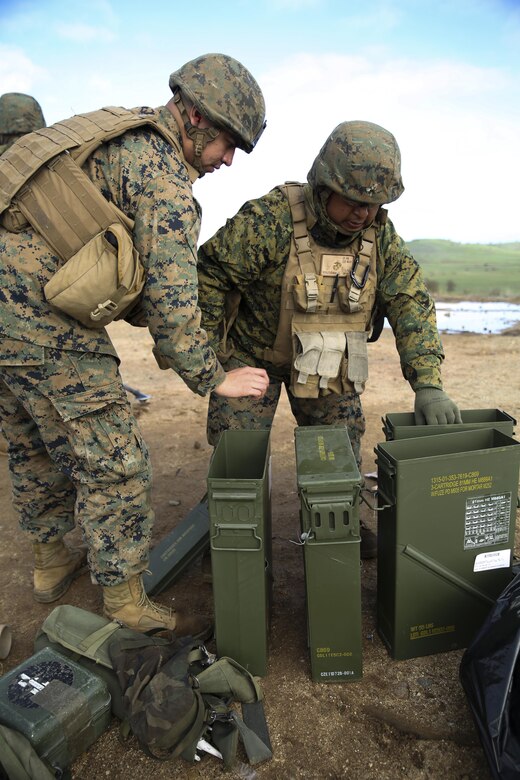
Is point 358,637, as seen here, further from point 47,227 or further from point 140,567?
point 47,227

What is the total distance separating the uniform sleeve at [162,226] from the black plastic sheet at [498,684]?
4.77 ft

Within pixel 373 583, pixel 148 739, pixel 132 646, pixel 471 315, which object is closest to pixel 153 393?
pixel 373 583

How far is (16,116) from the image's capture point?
4.78m

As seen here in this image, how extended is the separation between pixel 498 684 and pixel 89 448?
5.22 ft

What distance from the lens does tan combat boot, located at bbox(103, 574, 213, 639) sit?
98.3 inches

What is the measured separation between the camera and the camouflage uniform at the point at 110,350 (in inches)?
79.7

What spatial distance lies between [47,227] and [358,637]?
1.89 m

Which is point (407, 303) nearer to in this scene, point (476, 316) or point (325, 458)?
point (325, 458)

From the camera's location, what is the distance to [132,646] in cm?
212

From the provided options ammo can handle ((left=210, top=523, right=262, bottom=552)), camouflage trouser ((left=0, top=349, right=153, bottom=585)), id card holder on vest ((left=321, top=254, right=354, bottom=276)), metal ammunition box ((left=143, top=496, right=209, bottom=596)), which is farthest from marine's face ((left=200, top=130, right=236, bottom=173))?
metal ammunition box ((left=143, top=496, right=209, bottom=596))

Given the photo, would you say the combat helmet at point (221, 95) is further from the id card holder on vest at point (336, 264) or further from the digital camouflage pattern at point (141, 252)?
the id card holder on vest at point (336, 264)

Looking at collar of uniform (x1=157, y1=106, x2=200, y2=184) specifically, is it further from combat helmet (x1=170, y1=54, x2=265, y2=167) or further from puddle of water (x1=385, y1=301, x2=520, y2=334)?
puddle of water (x1=385, y1=301, x2=520, y2=334)

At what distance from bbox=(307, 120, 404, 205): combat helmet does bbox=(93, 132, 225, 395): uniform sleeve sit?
2.68 feet

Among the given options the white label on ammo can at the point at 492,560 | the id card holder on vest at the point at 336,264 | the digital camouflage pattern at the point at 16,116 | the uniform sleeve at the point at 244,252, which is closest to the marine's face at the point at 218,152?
the uniform sleeve at the point at 244,252
